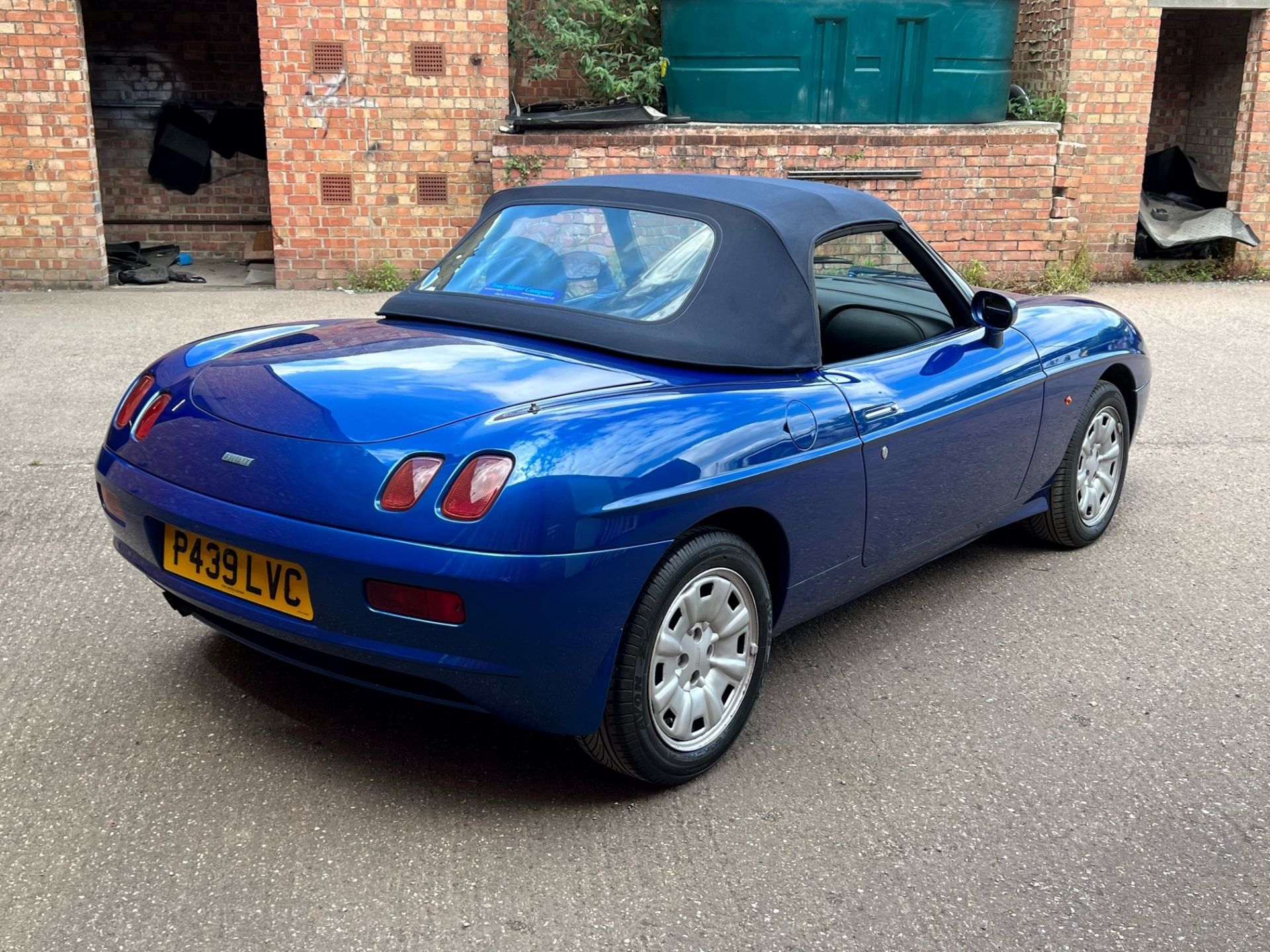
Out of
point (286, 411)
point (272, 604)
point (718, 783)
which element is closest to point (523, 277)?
point (286, 411)

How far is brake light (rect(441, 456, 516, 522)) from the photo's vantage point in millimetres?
2684

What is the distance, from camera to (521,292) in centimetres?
372

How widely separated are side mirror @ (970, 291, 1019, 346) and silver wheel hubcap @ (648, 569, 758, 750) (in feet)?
4.97

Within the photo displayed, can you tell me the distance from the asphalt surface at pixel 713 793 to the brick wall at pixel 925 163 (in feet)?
22.1

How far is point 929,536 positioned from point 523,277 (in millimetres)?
1511

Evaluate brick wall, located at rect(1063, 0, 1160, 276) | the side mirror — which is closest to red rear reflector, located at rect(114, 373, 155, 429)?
the side mirror

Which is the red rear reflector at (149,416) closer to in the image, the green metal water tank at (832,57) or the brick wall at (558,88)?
the green metal water tank at (832,57)

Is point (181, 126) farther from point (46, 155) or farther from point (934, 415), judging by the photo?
point (934, 415)

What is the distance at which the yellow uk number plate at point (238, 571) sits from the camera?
284 cm

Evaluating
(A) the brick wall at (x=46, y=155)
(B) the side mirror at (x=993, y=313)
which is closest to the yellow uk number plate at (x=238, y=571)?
(B) the side mirror at (x=993, y=313)

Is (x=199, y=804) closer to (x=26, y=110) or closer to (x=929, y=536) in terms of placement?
(x=929, y=536)

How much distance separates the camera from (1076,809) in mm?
3100

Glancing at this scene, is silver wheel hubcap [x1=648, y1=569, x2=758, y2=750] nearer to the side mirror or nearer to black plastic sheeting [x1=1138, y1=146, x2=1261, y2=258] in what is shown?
the side mirror

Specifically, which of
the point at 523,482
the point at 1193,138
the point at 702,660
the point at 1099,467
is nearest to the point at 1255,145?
the point at 1193,138
